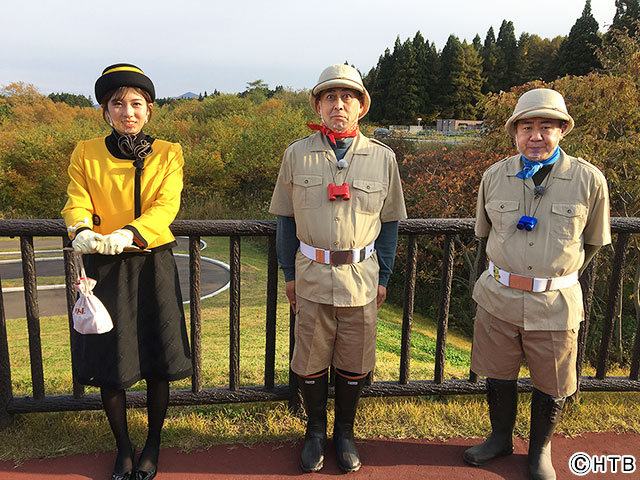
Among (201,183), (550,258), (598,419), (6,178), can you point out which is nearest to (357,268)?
(550,258)

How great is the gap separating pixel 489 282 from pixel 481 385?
3.24 feet

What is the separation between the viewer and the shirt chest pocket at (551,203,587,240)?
85.2 inches

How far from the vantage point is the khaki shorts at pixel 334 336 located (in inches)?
93.4

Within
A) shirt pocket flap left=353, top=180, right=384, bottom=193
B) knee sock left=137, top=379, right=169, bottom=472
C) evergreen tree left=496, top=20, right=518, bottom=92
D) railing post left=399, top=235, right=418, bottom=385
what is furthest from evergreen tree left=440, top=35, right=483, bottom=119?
knee sock left=137, top=379, right=169, bottom=472

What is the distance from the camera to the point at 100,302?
81.7 inches

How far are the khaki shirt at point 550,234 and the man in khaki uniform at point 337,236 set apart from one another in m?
0.52

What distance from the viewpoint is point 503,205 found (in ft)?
7.49

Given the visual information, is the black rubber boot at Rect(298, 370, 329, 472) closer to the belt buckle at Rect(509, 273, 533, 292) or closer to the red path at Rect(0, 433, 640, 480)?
the red path at Rect(0, 433, 640, 480)

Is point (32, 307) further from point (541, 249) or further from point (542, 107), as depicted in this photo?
point (542, 107)

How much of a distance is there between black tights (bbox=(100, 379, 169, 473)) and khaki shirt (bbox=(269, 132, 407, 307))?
36.1 inches

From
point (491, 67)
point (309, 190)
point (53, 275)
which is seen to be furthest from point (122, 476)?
point (491, 67)

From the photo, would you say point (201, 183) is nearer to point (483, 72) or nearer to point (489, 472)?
point (489, 472)

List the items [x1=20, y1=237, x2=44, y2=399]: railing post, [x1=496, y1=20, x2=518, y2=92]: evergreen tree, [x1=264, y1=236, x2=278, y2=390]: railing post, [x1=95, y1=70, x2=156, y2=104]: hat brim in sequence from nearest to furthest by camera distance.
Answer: [x1=95, y1=70, x2=156, y2=104]: hat brim → [x1=20, y1=237, x2=44, y2=399]: railing post → [x1=264, y1=236, x2=278, y2=390]: railing post → [x1=496, y1=20, x2=518, y2=92]: evergreen tree

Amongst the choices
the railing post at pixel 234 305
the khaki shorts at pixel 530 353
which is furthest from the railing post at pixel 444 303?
the railing post at pixel 234 305
